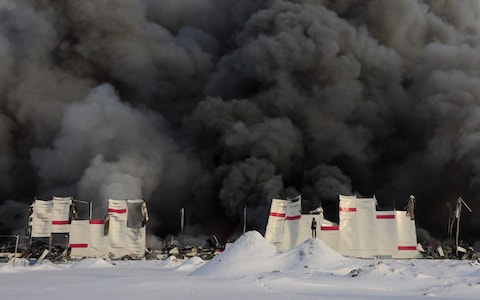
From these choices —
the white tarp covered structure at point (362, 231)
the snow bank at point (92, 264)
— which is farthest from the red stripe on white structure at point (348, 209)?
the snow bank at point (92, 264)

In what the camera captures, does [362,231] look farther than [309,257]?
Yes

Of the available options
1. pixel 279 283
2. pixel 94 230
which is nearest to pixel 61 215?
pixel 94 230

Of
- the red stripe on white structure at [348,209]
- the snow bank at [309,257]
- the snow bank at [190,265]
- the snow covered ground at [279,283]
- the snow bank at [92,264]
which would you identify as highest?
the red stripe on white structure at [348,209]

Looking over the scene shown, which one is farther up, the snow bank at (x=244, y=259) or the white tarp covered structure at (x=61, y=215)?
the white tarp covered structure at (x=61, y=215)

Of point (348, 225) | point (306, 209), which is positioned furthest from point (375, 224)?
point (306, 209)

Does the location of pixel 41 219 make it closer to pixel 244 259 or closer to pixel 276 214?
pixel 276 214

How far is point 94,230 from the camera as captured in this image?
A: 5184cm

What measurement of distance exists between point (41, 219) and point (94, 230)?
18.7 feet

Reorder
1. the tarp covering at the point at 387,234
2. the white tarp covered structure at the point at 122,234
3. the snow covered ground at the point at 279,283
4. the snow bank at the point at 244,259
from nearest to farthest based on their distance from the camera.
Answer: the snow covered ground at the point at 279,283 < the snow bank at the point at 244,259 < the tarp covering at the point at 387,234 < the white tarp covered structure at the point at 122,234

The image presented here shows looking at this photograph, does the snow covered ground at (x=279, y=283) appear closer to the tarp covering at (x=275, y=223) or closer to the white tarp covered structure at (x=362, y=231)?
the white tarp covered structure at (x=362, y=231)

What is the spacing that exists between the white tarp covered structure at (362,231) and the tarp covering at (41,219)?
2246 centimetres

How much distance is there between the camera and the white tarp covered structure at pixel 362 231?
156 ft

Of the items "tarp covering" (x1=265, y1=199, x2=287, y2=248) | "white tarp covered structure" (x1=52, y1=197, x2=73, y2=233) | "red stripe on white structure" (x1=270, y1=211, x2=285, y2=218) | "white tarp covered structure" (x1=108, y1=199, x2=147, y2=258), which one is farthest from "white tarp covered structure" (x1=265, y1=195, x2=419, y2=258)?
"white tarp covered structure" (x1=52, y1=197, x2=73, y2=233)

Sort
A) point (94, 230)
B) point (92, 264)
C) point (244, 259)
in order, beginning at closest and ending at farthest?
point (244, 259), point (92, 264), point (94, 230)
